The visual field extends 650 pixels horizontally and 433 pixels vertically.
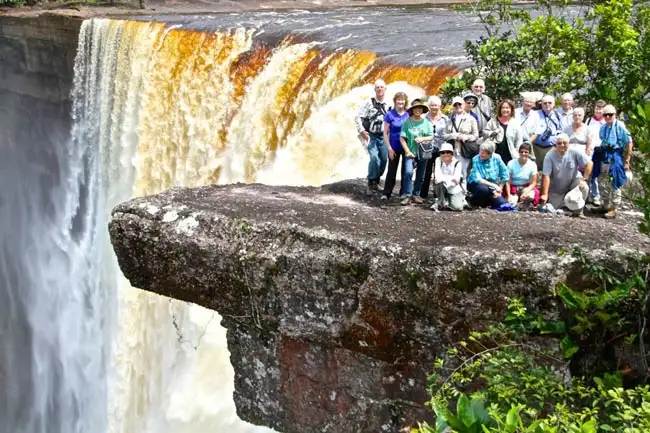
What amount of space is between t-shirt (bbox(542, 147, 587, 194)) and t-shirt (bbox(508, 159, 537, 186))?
0.15m

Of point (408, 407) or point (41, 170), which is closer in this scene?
point (408, 407)

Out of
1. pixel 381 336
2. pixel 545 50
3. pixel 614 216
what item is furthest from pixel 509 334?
pixel 545 50

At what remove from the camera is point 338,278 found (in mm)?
6195

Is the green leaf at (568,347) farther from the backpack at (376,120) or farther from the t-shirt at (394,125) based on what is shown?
the backpack at (376,120)

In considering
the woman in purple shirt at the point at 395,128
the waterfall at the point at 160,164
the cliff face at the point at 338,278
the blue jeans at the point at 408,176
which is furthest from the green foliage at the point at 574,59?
the cliff face at the point at 338,278

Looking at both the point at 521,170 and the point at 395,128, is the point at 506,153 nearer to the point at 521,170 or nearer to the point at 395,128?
the point at 521,170

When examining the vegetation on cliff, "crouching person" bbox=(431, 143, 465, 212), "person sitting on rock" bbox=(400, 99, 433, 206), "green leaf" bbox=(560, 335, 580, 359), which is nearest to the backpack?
"person sitting on rock" bbox=(400, 99, 433, 206)

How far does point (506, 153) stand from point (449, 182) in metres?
0.70

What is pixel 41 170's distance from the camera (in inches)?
800

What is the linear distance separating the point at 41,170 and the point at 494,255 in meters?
16.9

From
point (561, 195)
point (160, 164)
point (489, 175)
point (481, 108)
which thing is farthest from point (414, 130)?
point (160, 164)

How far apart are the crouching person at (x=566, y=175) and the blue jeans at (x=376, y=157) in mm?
1552

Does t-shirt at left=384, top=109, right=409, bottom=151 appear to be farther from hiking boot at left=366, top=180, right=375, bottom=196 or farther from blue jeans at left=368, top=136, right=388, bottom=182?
hiking boot at left=366, top=180, right=375, bottom=196

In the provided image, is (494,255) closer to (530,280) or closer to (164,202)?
(530,280)
